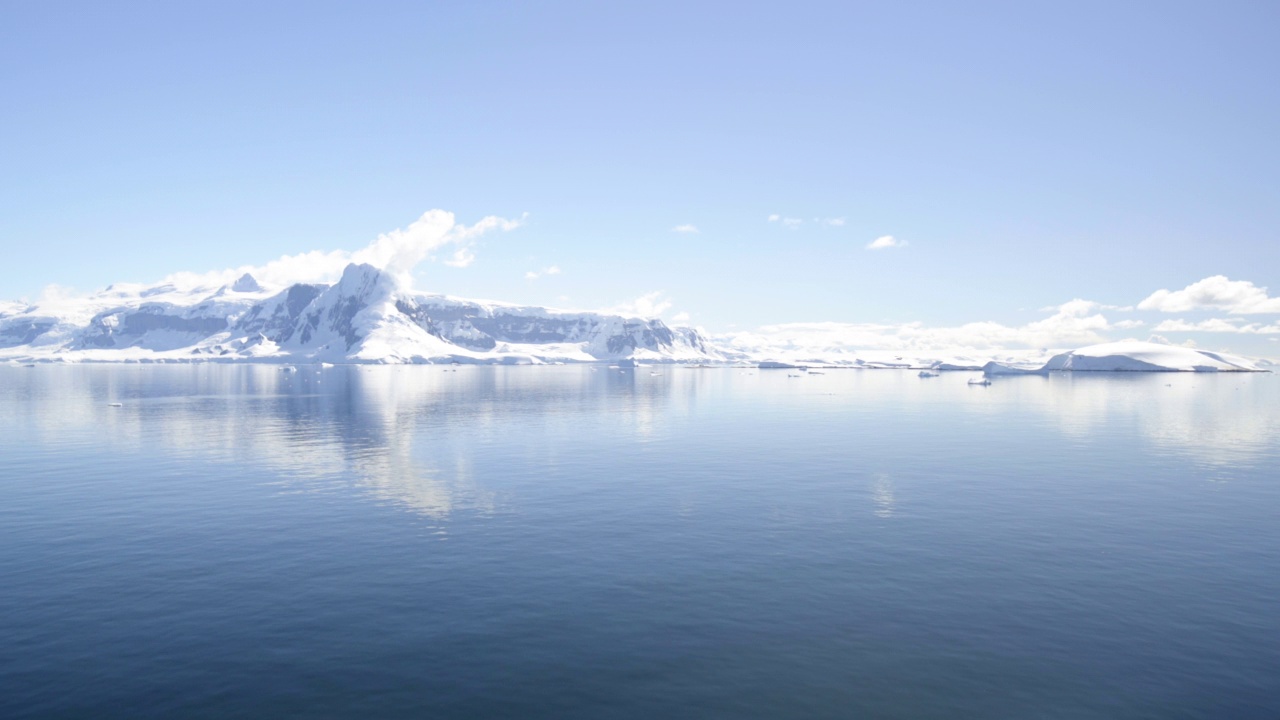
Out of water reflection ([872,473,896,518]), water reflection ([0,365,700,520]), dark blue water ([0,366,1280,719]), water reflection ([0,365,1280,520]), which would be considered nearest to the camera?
dark blue water ([0,366,1280,719])

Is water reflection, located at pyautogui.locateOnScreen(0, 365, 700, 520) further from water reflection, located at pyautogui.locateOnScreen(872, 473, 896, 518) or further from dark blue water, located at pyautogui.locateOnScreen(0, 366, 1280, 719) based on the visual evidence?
water reflection, located at pyautogui.locateOnScreen(872, 473, 896, 518)

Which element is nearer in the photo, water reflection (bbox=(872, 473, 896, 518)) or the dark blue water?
the dark blue water

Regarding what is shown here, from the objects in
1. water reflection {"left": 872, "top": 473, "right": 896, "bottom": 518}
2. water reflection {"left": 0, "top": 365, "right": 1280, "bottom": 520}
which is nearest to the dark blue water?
water reflection {"left": 872, "top": 473, "right": 896, "bottom": 518}

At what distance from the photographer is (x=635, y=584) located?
29.7m

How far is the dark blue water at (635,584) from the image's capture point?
68.1 ft

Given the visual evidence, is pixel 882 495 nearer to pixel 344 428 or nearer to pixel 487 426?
pixel 487 426


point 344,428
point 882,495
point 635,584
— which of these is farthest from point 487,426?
point 635,584

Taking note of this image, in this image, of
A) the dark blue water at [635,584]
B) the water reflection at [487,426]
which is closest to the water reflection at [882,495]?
the water reflection at [487,426]

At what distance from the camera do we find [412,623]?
25422 millimetres

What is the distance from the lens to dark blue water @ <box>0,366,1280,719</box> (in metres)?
20.8

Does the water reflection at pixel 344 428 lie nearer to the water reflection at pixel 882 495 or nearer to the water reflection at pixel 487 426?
the water reflection at pixel 487 426

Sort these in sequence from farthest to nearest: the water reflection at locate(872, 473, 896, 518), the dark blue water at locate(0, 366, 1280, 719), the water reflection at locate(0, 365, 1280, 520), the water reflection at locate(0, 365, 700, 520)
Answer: the water reflection at locate(0, 365, 1280, 520) → the water reflection at locate(0, 365, 700, 520) → the water reflection at locate(872, 473, 896, 518) → the dark blue water at locate(0, 366, 1280, 719)

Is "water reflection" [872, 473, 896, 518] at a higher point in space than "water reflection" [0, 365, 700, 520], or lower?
lower

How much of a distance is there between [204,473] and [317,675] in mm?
42444
